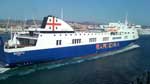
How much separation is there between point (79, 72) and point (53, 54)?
14.3 ft

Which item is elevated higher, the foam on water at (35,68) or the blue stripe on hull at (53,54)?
the blue stripe on hull at (53,54)

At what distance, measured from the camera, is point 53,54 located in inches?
A: 1137

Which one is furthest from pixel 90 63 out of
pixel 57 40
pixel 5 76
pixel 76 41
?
pixel 5 76

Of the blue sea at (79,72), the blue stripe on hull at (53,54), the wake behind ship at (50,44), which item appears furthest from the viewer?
the wake behind ship at (50,44)

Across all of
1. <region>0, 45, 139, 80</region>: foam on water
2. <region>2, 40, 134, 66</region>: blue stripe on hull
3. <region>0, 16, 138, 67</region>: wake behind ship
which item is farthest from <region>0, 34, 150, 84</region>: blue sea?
<region>0, 16, 138, 67</region>: wake behind ship

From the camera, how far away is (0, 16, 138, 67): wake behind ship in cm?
2558

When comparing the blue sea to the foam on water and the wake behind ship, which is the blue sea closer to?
the foam on water

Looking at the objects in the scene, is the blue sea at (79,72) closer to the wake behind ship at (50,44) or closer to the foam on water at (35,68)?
the foam on water at (35,68)

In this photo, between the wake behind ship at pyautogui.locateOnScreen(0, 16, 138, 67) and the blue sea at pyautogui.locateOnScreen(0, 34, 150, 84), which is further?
the wake behind ship at pyautogui.locateOnScreen(0, 16, 138, 67)

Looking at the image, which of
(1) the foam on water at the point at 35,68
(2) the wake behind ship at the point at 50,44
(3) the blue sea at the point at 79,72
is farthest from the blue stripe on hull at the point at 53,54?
(3) the blue sea at the point at 79,72

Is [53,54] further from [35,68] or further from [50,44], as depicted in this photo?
[35,68]

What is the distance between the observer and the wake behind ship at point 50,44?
2558cm

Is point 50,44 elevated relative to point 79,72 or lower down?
elevated

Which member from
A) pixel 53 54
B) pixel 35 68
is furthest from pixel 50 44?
pixel 35 68
